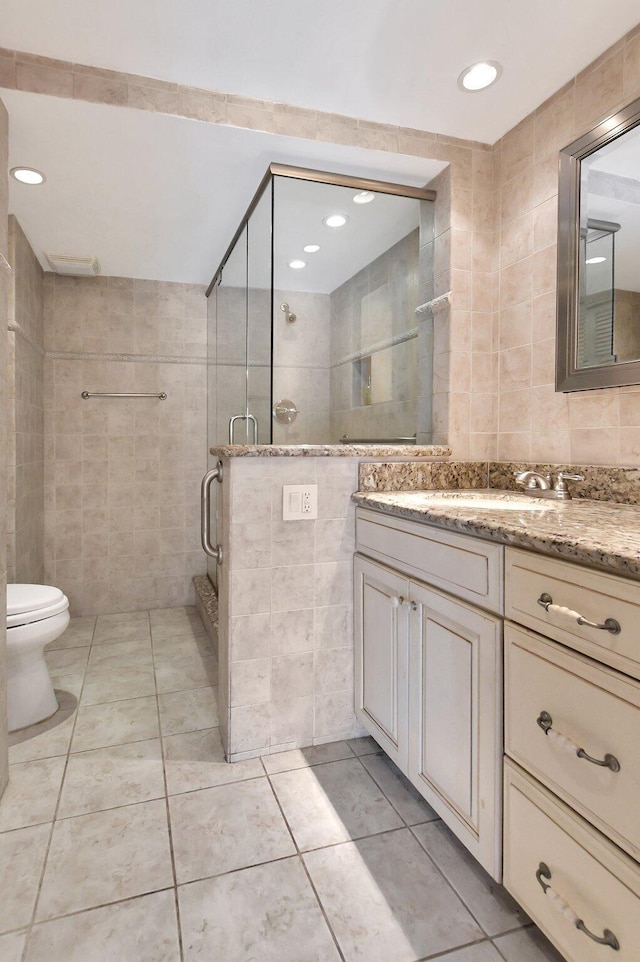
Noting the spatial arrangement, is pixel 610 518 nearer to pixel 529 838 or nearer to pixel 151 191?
pixel 529 838

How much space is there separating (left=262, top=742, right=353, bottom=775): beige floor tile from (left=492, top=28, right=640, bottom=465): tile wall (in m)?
1.27

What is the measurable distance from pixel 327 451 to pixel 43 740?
1.50 meters

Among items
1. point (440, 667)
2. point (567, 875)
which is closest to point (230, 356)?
point (440, 667)

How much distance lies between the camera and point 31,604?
2.03 metres

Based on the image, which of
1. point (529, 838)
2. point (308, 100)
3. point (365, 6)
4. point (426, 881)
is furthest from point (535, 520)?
point (308, 100)

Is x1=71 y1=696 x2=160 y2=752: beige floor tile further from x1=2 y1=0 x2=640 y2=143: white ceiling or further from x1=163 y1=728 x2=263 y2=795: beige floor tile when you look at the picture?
x1=2 y1=0 x2=640 y2=143: white ceiling

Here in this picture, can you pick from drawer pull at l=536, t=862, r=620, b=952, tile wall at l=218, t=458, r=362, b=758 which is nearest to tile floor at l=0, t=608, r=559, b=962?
tile wall at l=218, t=458, r=362, b=758

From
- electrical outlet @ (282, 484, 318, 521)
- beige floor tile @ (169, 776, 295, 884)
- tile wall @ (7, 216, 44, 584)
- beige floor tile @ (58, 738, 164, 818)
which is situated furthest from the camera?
tile wall @ (7, 216, 44, 584)

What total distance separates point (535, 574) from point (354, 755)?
1.16 m

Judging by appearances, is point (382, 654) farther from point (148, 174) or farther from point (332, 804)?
point (148, 174)

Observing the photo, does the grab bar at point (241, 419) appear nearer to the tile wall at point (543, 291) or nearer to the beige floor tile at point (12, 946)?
the tile wall at point (543, 291)

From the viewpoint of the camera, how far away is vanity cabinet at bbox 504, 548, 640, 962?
834 mm

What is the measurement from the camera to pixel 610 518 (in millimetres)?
1256

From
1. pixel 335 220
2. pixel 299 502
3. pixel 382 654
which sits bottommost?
pixel 382 654
